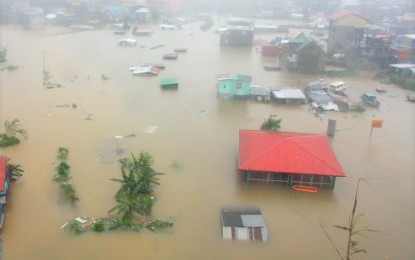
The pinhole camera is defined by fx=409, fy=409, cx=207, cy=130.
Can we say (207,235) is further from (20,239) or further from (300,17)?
(300,17)

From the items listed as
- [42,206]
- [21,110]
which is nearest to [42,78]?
[21,110]

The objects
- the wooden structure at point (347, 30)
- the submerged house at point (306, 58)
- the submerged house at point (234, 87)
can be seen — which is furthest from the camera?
the wooden structure at point (347, 30)

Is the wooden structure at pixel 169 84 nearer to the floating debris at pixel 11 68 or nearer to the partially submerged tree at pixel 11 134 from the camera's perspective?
the partially submerged tree at pixel 11 134

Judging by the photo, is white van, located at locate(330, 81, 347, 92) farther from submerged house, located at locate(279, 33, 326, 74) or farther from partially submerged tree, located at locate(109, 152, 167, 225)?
partially submerged tree, located at locate(109, 152, 167, 225)

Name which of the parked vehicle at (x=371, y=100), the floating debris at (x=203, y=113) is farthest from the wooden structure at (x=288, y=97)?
the floating debris at (x=203, y=113)

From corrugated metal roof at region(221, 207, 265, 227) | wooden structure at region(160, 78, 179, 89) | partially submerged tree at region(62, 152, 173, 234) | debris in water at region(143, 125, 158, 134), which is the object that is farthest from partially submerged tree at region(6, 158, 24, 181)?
wooden structure at region(160, 78, 179, 89)

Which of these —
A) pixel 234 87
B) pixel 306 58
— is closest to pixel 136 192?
pixel 234 87

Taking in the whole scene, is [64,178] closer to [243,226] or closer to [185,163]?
[185,163]
